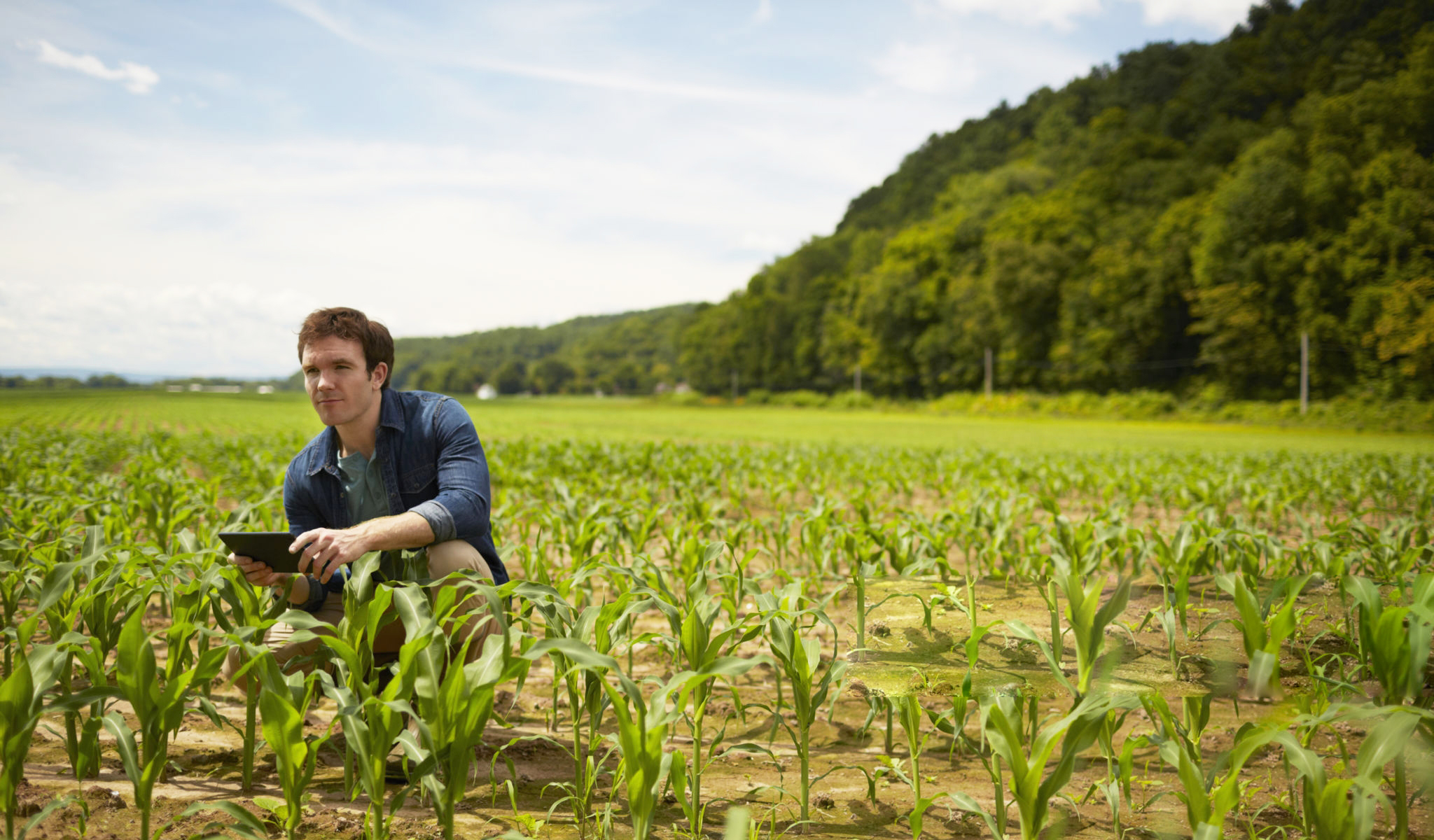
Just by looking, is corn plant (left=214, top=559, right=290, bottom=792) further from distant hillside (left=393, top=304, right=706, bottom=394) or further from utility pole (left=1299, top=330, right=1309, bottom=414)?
distant hillside (left=393, top=304, right=706, bottom=394)

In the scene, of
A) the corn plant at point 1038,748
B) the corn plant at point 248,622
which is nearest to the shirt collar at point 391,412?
the corn plant at point 248,622

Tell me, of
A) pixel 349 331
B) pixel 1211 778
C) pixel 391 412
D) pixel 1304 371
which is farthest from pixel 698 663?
pixel 1304 371

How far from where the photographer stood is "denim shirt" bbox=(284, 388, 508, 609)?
123 inches

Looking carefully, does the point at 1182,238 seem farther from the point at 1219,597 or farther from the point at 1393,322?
the point at 1219,597

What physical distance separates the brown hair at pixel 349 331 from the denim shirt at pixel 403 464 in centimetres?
22

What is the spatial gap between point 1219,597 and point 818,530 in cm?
227

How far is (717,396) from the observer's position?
323ft

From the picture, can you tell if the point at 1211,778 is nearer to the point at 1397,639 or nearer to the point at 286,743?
the point at 1397,639

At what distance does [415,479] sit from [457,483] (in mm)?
329

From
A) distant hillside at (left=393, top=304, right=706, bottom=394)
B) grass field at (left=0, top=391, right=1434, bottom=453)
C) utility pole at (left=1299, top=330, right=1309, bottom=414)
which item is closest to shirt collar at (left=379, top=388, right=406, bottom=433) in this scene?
grass field at (left=0, top=391, right=1434, bottom=453)

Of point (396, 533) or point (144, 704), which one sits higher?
point (396, 533)

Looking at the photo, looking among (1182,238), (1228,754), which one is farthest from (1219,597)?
(1182,238)

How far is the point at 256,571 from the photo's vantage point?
8.88ft

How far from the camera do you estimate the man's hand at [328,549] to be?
248 cm
